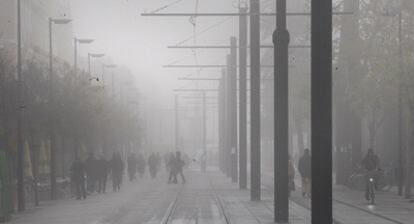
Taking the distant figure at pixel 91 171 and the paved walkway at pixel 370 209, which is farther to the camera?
the distant figure at pixel 91 171

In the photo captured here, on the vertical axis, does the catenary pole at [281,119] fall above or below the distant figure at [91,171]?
above

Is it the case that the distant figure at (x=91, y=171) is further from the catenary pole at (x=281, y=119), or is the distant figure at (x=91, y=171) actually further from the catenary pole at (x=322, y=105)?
the catenary pole at (x=322, y=105)

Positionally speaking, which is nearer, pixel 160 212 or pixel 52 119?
pixel 160 212

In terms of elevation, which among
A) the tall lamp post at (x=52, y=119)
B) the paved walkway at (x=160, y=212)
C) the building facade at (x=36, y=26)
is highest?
the building facade at (x=36, y=26)

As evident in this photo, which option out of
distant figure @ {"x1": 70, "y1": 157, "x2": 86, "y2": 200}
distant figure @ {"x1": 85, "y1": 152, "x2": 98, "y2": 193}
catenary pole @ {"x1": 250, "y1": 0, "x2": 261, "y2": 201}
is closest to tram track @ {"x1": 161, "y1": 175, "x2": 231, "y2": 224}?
catenary pole @ {"x1": 250, "y1": 0, "x2": 261, "y2": 201}

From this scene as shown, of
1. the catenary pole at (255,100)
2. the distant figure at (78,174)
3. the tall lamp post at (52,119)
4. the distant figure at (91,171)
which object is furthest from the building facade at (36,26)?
the catenary pole at (255,100)

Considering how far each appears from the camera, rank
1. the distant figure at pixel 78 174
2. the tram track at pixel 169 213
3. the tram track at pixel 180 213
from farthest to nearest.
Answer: the distant figure at pixel 78 174 → the tram track at pixel 169 213 → the tram track at pixel 180 213

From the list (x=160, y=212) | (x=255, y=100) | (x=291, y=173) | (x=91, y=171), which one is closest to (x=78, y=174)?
(x=91, y=171)

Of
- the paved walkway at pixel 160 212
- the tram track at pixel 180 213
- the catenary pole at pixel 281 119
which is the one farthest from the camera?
the paved walkway at pixel 160 212

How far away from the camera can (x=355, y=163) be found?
48.2 meters

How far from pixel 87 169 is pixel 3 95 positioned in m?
5.68

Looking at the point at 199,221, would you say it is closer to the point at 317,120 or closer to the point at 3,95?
the point at 317,120

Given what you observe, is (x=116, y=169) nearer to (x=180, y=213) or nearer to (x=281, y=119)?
(x=180, y=213)

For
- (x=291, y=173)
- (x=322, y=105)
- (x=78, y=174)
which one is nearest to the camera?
(x=322, y=105)
